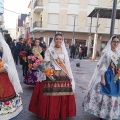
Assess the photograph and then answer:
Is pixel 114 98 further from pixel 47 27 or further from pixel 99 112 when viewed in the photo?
pixel 47 27

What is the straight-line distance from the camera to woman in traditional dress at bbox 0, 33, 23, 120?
11.2 ft

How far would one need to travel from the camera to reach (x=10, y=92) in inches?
138

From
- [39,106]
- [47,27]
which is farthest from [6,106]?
[47,27]

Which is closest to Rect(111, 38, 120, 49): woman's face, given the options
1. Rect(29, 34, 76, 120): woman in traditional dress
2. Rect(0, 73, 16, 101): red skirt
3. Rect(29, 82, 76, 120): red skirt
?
Rect(29, 34, 76, 120): woman in traditional dress

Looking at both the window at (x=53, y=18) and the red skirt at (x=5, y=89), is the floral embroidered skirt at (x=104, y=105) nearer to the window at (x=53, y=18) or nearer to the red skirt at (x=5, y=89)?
the red skirt at (x=5, y=89)

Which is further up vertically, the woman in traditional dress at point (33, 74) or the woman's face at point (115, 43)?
the woman's face at point (115, 43)

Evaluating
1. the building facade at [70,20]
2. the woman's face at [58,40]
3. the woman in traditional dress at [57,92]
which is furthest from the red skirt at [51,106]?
the building facade at [70,20]

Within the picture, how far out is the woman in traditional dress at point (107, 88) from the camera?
4.06 meters

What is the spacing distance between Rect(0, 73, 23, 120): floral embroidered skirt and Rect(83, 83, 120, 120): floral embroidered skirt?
4.95ft

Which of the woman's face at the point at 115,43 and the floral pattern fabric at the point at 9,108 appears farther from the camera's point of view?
the woman's face at the point at 115,43

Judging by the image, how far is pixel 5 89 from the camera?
136 inches

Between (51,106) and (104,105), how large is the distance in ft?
3.30

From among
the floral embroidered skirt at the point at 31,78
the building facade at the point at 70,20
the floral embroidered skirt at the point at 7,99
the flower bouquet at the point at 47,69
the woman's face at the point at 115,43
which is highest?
the building facade at the point at 70,20

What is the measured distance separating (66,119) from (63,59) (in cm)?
123
